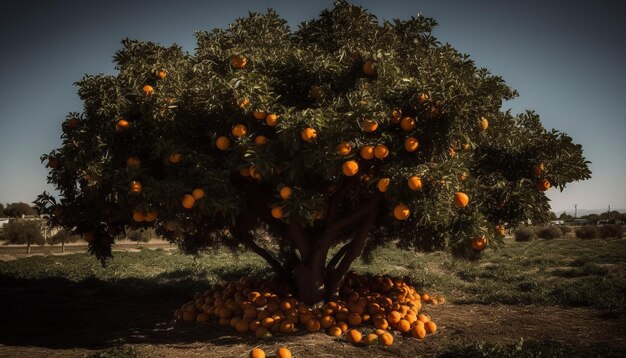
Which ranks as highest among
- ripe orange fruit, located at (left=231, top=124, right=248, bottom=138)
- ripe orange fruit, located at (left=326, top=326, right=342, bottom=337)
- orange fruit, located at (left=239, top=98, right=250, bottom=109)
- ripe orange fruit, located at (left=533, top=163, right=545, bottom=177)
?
orange fruit, located at (left=239, top=98, right=250, bottom=109)

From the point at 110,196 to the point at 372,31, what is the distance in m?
5.34

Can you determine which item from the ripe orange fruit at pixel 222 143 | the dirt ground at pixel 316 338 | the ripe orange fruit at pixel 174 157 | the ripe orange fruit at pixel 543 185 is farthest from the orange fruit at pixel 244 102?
the ripe orange fruit at pixel 543 185

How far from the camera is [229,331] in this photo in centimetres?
703

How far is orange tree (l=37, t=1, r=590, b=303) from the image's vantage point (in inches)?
216

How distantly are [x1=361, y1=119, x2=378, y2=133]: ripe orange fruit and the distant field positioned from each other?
131 inches

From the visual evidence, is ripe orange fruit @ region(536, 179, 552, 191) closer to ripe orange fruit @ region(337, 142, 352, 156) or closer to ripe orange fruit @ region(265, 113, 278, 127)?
ripe orange fruit @ region(337, 142, 352, 156)

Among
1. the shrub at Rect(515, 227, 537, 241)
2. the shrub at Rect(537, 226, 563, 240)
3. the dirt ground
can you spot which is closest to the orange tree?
the dirt ground

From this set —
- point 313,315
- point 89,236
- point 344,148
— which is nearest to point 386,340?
point 313,315

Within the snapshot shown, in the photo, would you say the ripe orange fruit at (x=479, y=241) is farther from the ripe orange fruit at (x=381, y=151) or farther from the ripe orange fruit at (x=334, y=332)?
the ripe orange fruit at (x=334, y=332)

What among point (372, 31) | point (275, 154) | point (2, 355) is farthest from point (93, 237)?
point (372, 31)

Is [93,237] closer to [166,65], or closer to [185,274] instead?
[166,65]

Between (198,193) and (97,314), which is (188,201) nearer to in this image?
(198,193)

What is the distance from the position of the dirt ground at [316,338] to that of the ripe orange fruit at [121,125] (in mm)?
3508

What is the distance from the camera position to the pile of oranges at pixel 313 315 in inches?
260
